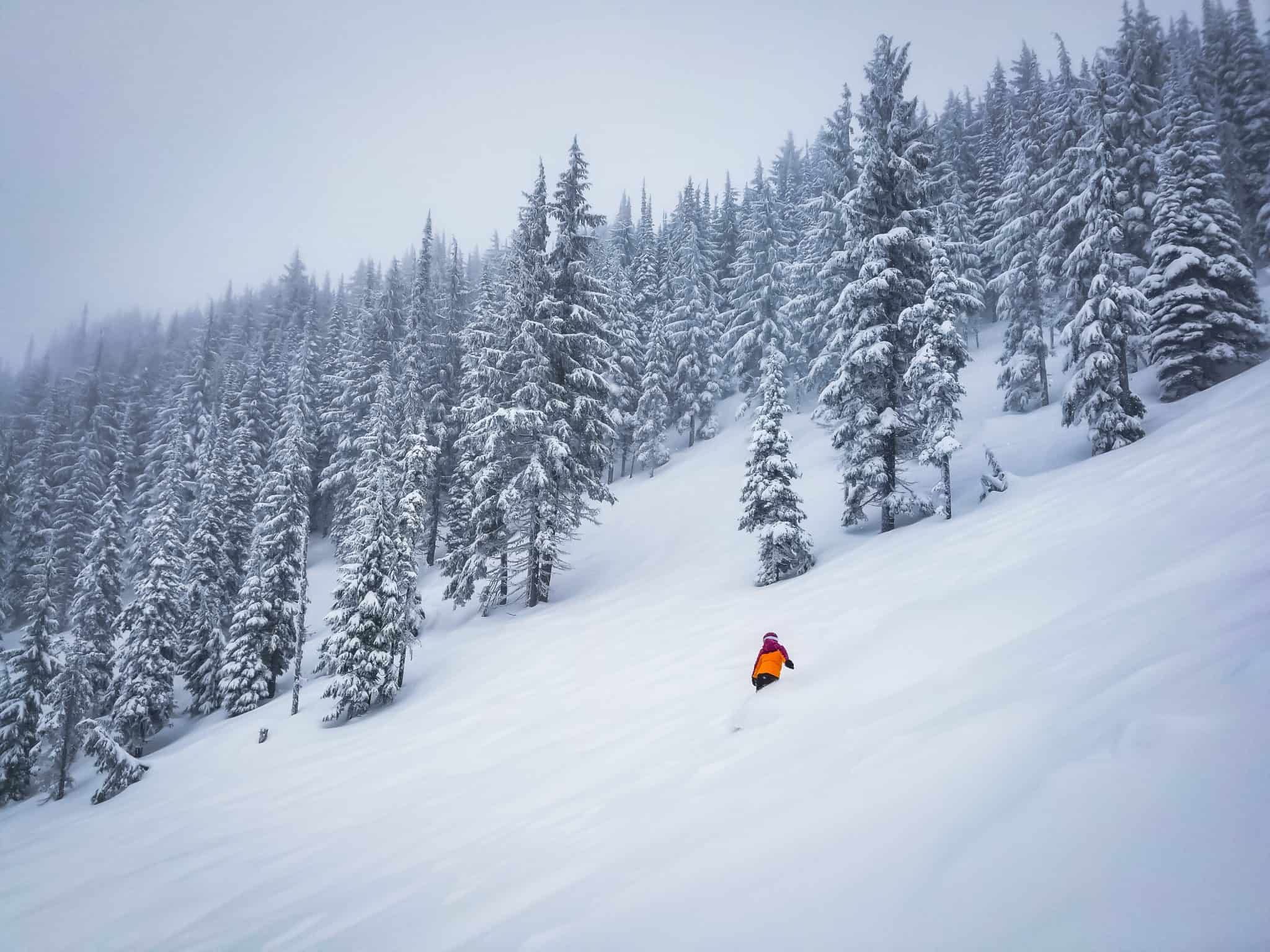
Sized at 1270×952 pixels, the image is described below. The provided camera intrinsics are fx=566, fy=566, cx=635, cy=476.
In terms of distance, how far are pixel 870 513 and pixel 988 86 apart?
2271 inches

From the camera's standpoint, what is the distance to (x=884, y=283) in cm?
1834

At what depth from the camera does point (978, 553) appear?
418 inches

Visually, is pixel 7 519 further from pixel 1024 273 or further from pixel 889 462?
pixel 1024 273

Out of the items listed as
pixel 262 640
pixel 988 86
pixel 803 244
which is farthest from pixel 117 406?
pixel 988 86

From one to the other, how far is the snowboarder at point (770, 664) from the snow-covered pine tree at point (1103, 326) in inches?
669

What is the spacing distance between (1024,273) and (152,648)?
47.9 m

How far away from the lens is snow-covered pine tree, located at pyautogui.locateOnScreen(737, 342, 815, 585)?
17.3m

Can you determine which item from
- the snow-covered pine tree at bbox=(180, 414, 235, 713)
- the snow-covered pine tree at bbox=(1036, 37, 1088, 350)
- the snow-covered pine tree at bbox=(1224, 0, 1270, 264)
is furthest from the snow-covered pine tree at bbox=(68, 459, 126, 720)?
the snow-covered pine tree at bbox=(1224, 0, 1270, 264)

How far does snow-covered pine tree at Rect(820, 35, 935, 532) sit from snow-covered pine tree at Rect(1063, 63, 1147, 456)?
5.52 m

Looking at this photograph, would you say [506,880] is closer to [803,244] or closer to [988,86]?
[803,244]


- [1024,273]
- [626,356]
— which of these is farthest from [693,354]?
[1024,273]

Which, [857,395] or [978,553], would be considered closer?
[978,553]

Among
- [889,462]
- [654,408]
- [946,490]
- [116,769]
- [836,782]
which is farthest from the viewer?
[654,408]

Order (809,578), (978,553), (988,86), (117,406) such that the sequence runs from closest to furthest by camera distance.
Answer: (978,553) → (809,578) → (988,86) → (117,406)
